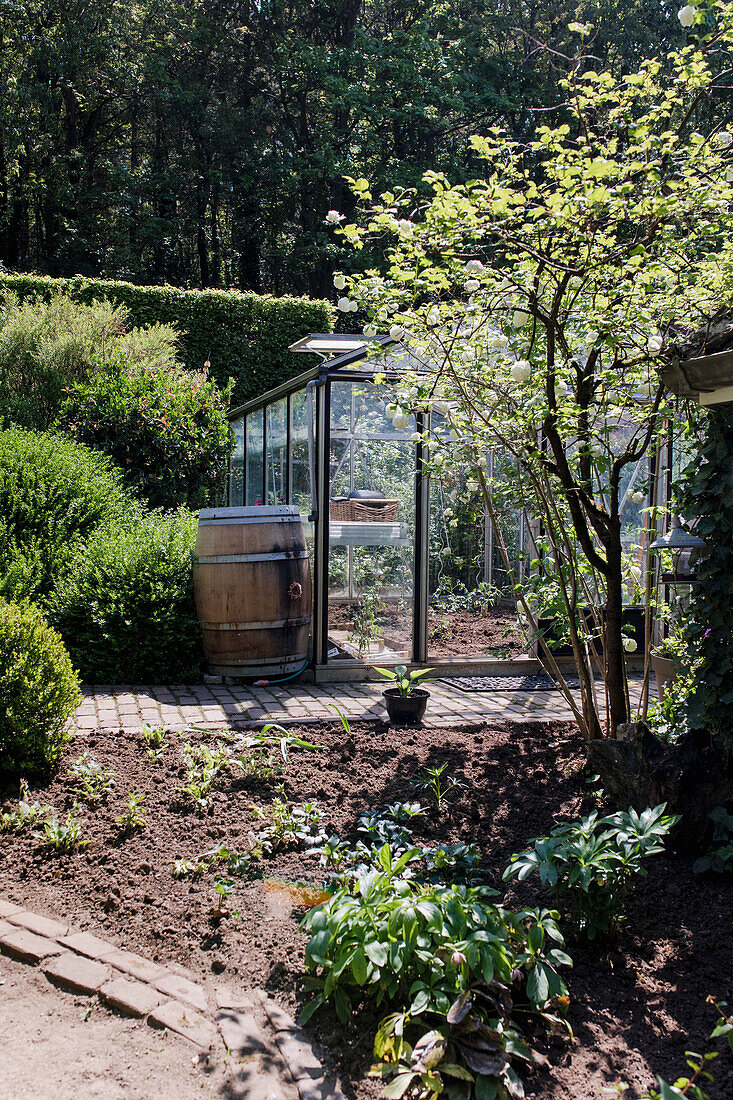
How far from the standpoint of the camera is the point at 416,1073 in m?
1.98

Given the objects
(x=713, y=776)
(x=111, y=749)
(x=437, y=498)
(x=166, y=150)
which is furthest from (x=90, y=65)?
(x=713, y=776)

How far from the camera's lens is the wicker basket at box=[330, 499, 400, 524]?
6863 mm

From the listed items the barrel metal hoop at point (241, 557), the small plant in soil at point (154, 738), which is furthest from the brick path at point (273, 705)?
the barrel metal hoop at point (241, 557)

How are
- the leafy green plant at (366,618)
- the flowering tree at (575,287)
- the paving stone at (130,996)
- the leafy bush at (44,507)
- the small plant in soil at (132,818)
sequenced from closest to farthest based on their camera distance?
the paving stone at (130,996)
the flowering tree at (575,287)
the small plant in soil at (132,818)
the leafy bush at (44,507)
the leafy green plant at (366,618)

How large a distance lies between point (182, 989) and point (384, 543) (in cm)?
478

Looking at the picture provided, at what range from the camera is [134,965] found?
252 cm

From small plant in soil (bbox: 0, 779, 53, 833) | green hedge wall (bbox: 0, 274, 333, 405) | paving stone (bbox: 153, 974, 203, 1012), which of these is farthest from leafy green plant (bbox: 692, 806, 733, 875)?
green hedge wall (bbox: 0, 274, 333, 405)

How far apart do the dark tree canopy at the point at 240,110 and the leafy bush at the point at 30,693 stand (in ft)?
54.5

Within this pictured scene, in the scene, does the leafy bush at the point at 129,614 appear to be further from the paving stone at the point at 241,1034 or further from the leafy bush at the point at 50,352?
the paving stone at the point at 241,1034

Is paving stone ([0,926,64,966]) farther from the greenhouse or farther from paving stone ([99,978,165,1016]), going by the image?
the greenhouse

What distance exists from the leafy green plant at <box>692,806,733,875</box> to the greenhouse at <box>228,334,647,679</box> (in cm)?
379

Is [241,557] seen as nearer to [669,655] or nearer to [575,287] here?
[669,655]

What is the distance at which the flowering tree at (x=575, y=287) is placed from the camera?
316 cm

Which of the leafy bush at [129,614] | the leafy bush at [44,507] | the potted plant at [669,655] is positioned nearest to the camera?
the potted plant at [669,655]
